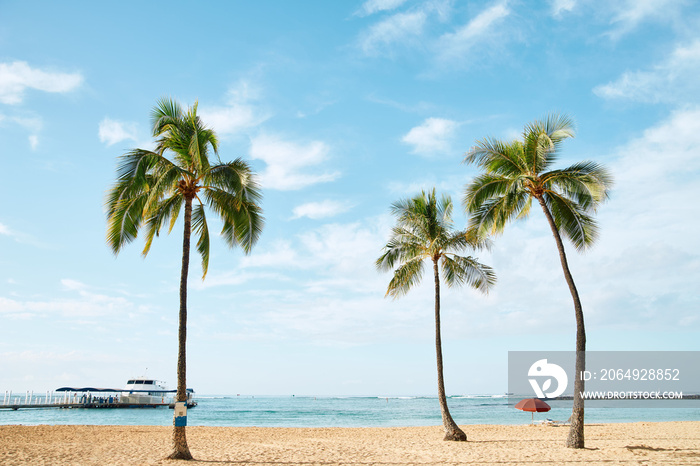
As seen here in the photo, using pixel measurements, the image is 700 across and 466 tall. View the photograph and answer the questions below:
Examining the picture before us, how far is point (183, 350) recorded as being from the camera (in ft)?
38.8

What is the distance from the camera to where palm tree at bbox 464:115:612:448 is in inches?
523

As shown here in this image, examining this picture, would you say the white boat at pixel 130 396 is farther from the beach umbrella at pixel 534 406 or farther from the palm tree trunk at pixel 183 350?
the palm tree trunk at pixel 183 350

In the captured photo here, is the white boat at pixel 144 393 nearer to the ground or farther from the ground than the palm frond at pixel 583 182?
nearer to the ground

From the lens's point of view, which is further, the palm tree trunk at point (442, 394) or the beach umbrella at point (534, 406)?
the beach umbrella at point (534, 406)

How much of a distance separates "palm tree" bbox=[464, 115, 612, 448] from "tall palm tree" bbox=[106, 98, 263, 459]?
286 inches

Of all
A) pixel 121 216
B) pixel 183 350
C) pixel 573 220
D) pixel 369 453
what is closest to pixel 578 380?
pixel 573 220

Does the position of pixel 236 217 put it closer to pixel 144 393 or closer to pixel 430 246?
pixel 430 246

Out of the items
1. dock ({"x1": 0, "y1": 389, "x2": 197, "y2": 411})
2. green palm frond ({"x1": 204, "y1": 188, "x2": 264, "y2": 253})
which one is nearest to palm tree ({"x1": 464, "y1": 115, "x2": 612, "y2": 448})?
green palm frond ({"x1": 204, "y1": 188, "x2": 264, "y2": 253})

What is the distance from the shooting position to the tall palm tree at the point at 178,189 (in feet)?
39.1

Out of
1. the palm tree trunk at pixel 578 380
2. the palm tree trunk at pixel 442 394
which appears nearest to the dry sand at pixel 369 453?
the palm tree trunk at pixel 578 380

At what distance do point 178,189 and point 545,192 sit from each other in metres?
10.5

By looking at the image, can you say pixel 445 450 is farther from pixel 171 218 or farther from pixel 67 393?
pixel 67 393

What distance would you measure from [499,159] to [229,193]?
825 cm

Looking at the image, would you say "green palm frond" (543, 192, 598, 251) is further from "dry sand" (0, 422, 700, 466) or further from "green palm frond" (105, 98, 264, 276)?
"green palm frond" (105, 98, 264, 276)
